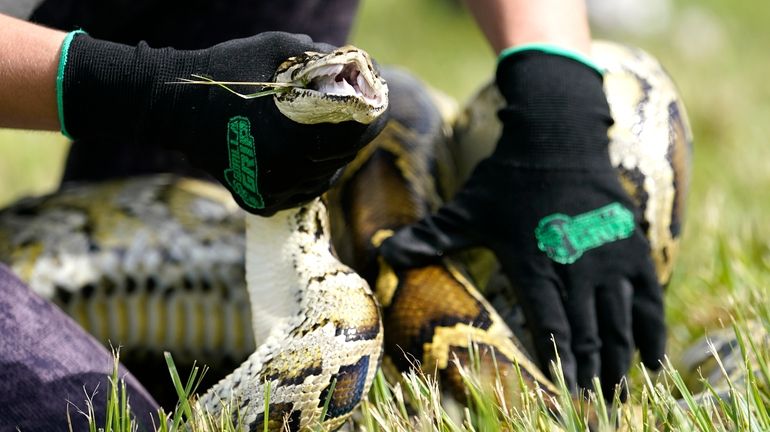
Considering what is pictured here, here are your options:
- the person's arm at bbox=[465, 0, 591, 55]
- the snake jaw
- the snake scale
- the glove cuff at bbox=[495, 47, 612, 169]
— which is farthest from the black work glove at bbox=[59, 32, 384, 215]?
the person's arm at bbox=[465, 0, 591, 55]

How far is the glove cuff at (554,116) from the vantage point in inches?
115

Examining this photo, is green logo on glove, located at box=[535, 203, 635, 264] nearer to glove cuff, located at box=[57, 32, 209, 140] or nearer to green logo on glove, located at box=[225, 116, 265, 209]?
green logo on glove, located at box=[225, 116, 265, 209]

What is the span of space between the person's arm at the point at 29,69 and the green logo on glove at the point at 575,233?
4.87ft

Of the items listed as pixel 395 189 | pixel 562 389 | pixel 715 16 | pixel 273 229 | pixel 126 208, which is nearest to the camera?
pixel 562 389

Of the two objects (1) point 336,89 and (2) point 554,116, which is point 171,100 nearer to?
(1) point 336,89

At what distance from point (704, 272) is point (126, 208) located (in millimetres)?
2336

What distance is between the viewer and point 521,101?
2975 millimetres

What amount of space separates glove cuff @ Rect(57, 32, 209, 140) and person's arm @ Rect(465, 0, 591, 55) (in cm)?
117

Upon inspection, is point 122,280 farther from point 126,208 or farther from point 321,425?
point 321,425

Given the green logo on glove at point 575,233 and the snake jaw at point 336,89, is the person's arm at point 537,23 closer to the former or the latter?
the green logo on glove at point 575,233

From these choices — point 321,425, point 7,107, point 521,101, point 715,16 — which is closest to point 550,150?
point 521,101

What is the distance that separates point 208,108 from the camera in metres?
2.44

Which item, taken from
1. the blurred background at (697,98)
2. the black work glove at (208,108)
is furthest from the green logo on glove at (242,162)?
the blurred background at (697,98)

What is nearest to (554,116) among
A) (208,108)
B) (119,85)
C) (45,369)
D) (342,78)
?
(342,78)
